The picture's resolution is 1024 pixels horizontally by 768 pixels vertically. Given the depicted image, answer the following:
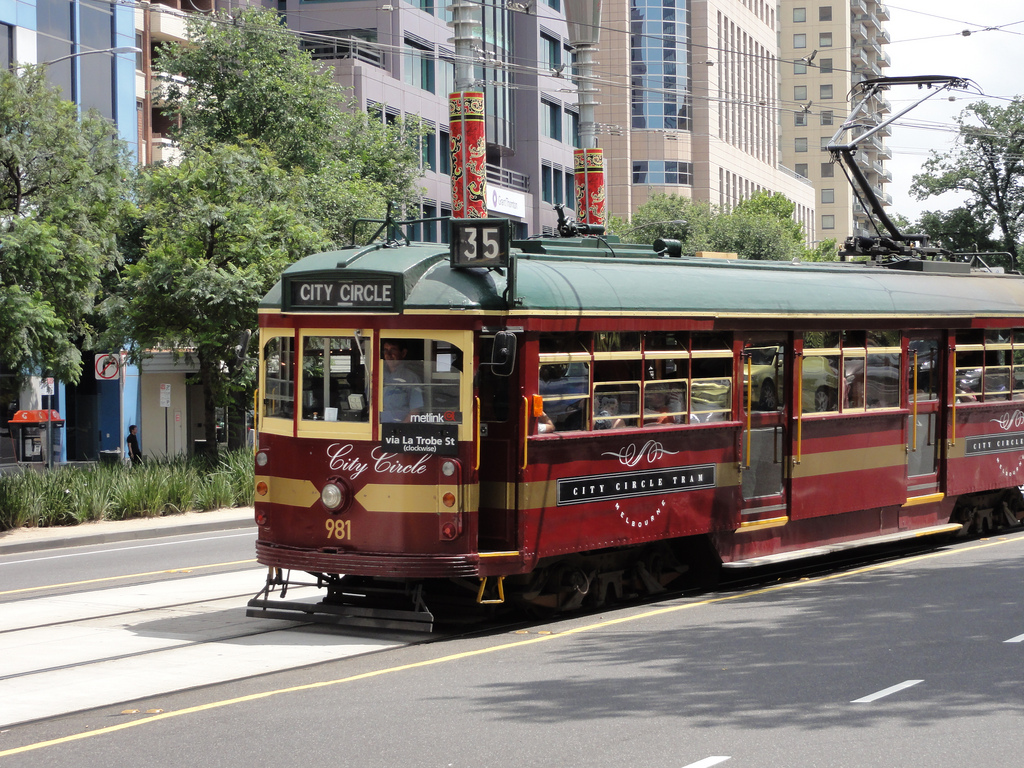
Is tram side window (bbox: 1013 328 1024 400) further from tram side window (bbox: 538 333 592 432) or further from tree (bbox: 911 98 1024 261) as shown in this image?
tree (bbox: 911 98 1024 261)

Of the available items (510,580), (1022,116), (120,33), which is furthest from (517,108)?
(510,580)

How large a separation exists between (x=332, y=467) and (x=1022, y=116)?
64.8 meters

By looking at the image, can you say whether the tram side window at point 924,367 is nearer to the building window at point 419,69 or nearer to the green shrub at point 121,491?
the green shrub at point 121,491

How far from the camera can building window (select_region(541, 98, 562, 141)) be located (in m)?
57.3

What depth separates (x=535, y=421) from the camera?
10945 millimetres

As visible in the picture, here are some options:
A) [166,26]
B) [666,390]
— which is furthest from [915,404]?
[166,26]

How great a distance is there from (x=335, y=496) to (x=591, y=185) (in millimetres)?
16516

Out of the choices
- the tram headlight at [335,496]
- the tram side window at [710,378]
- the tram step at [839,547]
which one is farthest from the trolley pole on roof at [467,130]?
the tram headlight at [335,496]

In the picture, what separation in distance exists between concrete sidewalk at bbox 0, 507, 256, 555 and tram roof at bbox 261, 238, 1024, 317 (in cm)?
895

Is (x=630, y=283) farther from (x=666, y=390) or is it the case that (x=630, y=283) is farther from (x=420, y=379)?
(x=420, y=379)

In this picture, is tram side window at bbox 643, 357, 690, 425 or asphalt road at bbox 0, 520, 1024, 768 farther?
tram side window at bbox 643, 357, 690, 425

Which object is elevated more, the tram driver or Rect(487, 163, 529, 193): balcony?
Rect(487, 163, 529, 193): balcony

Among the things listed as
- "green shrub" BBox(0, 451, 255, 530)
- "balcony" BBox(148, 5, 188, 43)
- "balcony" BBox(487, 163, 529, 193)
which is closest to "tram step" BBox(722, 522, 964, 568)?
"green shrub" BBox(0, 451, 255, 530)

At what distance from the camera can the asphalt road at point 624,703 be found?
23.4 feet
